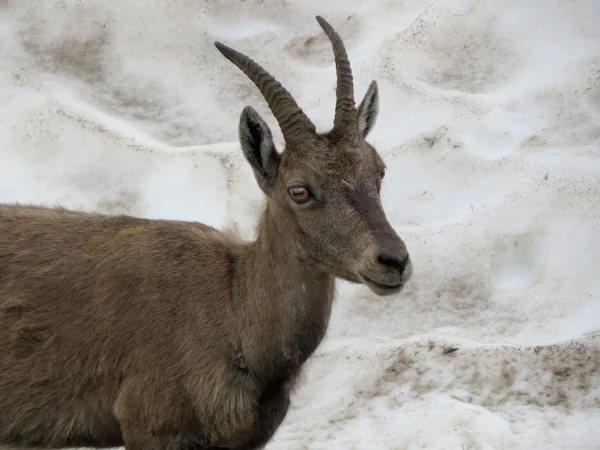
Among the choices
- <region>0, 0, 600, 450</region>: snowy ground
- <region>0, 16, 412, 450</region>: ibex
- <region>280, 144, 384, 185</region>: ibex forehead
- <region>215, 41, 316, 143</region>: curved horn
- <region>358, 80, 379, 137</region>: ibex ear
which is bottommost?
<region>0, 0, 600, 450</region>: snowy ground

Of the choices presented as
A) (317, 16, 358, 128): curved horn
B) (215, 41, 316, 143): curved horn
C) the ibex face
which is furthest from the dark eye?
(317, 16, 358, 128): curved horn

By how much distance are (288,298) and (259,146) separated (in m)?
1.25

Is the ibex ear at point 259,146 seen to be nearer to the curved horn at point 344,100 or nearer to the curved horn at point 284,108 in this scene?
the curved horn at point 284,108

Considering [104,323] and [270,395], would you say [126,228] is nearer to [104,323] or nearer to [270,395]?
[104,323]

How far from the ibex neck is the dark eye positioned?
32 cm

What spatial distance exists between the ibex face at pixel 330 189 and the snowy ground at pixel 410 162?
332 cm

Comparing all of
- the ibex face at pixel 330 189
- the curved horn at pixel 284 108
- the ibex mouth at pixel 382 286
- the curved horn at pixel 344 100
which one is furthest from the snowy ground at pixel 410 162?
the curved horn at pixel 284 108

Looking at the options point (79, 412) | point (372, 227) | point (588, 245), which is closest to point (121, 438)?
point (79, 412)

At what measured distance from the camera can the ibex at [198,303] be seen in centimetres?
678

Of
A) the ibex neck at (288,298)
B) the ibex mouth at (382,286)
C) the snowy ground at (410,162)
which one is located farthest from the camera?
the snowy ground at (410,162)

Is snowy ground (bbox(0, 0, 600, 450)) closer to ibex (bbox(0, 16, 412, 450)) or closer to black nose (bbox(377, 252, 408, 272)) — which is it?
ibex (bbox(0, 16, 412, 450))

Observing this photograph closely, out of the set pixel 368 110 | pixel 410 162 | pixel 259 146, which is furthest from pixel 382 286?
pixel 410 162

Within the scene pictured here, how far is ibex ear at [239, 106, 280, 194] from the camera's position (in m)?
6.86

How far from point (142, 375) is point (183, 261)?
3.41 ft
